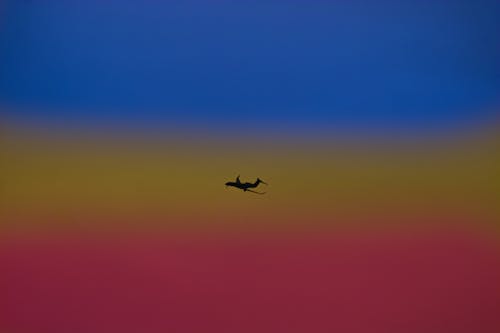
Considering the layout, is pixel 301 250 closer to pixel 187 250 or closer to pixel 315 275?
pixel 315 275

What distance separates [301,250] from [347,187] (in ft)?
0.85

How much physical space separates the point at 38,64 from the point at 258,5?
2.60 ft

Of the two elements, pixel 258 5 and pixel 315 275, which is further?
pixel 258 5

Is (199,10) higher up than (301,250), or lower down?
higher up

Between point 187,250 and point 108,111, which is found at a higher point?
point 108,111

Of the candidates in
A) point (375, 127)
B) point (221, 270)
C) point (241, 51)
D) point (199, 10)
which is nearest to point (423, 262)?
point (375, 127)

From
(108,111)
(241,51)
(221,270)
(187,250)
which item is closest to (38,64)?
(108,111)

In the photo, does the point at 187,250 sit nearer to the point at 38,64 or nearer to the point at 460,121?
the point at 38,64

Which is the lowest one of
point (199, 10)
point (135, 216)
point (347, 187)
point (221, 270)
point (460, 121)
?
point (221, 270)

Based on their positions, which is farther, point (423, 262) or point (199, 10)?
point (199, 10)

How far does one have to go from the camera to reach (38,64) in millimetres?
1712

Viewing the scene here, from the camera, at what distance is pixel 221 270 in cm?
162

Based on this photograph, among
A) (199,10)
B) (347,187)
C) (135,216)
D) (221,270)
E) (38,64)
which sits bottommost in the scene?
(221,270)

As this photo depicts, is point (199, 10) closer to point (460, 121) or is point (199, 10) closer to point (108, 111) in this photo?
point (108, 111)
